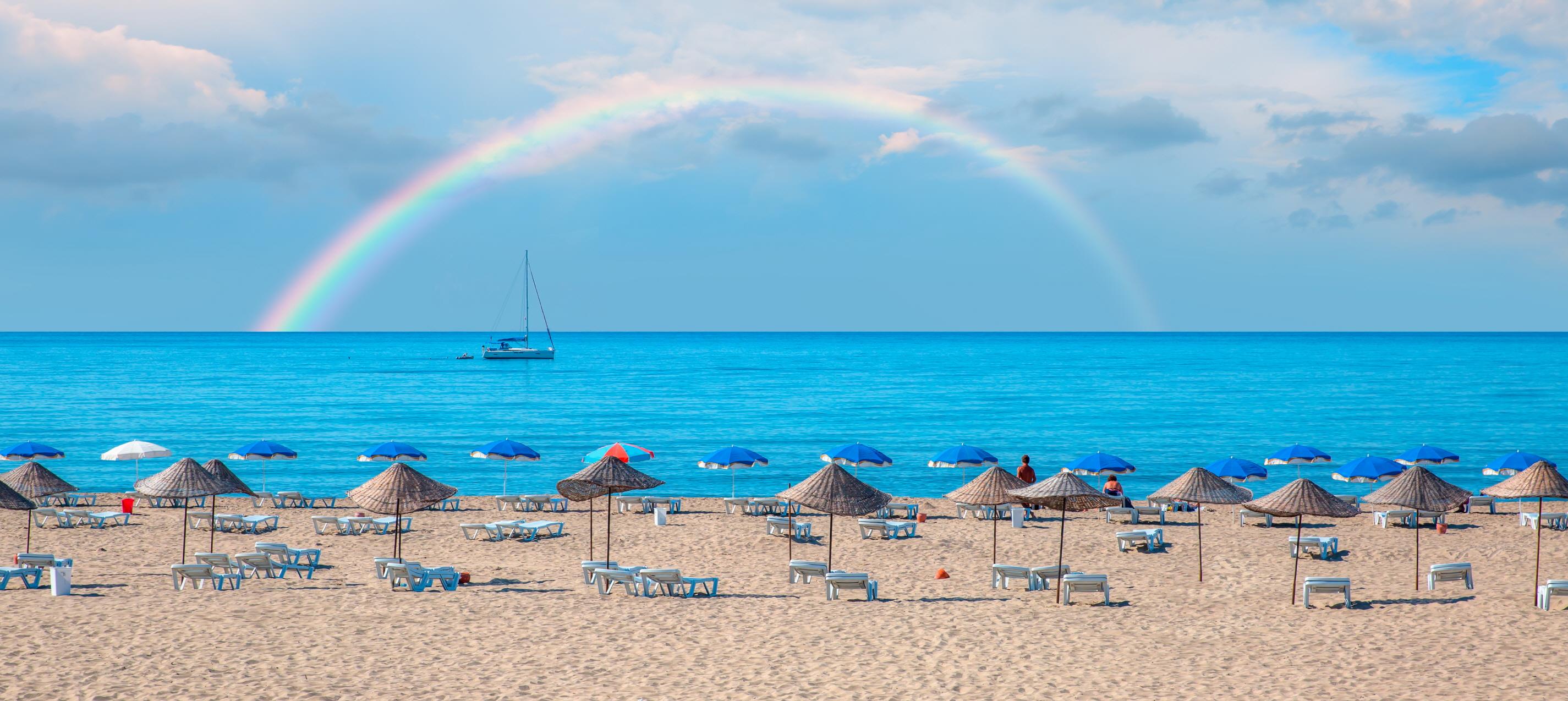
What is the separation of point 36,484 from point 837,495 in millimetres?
14675

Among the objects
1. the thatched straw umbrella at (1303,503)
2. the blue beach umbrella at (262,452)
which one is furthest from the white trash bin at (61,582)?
the thatched straw umbrella at (1303,503)

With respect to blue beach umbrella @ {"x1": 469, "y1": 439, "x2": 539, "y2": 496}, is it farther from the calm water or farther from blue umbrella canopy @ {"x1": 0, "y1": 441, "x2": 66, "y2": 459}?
blue umbrella canopy @ {"x1": 0, "y1": 441, "x2": 66, "y2": 459}

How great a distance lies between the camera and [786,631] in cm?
1527

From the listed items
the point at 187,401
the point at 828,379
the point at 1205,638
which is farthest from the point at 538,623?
the point at 828,379

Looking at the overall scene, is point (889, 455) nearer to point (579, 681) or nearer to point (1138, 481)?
point (1138, 481)

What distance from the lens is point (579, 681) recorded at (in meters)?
12.8

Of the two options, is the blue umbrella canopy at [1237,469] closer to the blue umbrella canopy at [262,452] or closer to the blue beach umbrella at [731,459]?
the blue beach umbrella at [731,459]

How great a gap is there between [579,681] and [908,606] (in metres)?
5.97

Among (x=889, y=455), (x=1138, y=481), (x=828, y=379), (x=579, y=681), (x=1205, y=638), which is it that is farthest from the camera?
(x=828, y=379)

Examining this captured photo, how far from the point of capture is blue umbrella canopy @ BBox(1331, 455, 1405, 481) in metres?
26.8

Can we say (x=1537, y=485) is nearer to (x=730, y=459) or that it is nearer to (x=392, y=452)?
(x=730, y=459)

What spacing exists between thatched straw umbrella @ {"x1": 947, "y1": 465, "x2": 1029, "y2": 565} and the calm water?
56.7 feet

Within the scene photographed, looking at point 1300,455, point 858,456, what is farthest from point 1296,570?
point 1300,455

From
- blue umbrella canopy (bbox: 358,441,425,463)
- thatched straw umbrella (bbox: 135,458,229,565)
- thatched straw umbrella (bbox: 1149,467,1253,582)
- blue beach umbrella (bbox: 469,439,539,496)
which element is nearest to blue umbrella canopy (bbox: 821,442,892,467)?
blue beach umbrella (bbox: 469,439,539,496)
